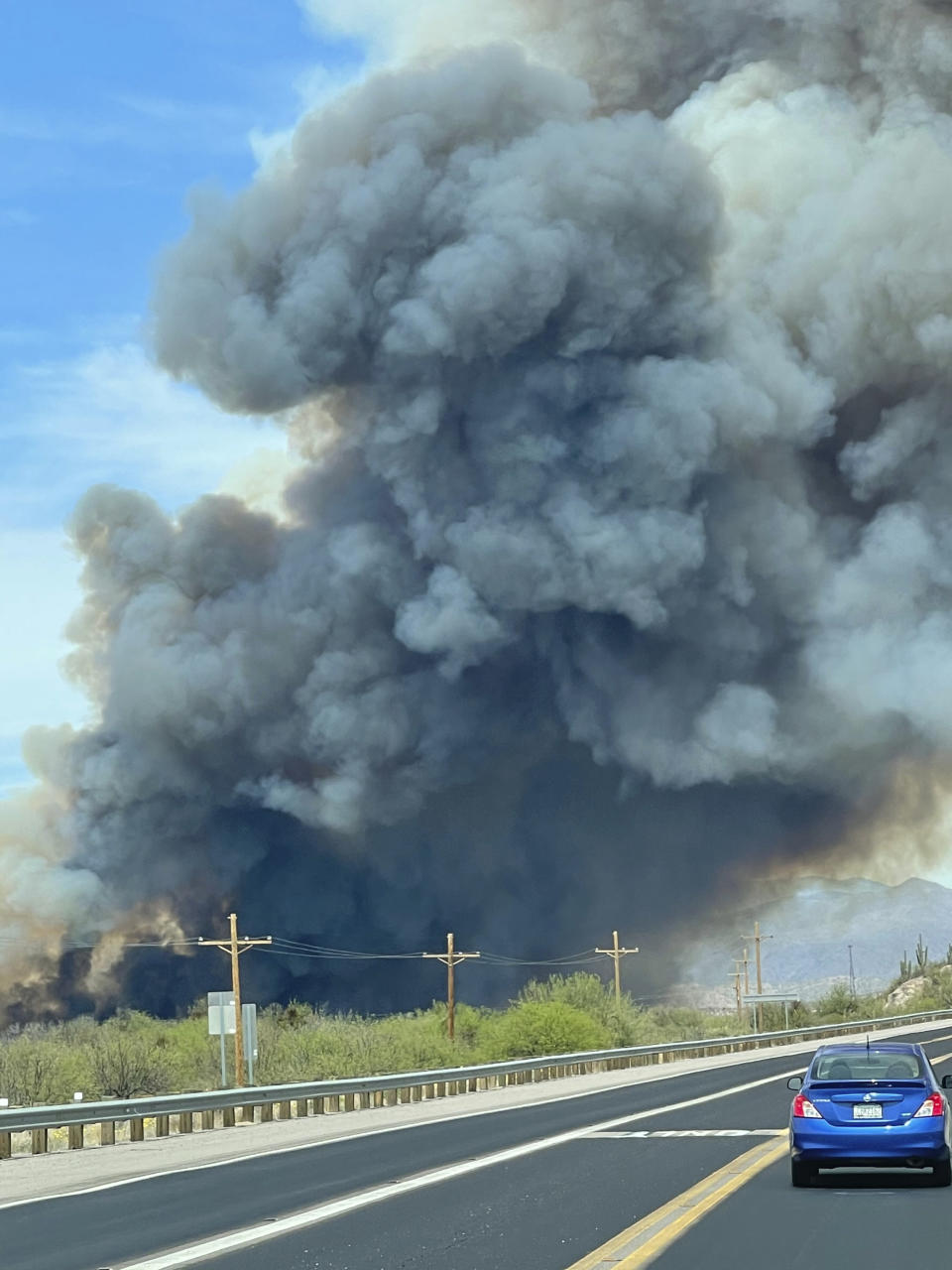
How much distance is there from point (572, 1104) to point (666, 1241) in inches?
808

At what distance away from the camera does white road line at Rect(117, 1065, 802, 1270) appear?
11.7 meters

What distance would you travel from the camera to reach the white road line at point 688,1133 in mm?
22062

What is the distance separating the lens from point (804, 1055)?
2120 inches

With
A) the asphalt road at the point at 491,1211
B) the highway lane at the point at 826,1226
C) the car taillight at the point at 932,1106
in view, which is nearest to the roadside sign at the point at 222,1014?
the asphalt road at the point at 491,1211

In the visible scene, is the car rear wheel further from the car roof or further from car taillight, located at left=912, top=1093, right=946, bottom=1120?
the car roof

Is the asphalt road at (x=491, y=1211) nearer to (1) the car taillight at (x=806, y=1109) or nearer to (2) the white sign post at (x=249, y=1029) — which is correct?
(1) the car taillight at (x=806, y=1109)

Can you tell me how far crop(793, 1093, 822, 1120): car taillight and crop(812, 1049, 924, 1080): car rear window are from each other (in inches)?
15.4

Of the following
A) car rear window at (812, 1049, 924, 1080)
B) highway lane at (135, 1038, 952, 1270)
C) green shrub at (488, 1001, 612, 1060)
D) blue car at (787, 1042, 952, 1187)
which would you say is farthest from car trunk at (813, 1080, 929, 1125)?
green shrub at (488, 1001, 612, 1060)

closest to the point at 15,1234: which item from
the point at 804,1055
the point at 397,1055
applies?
the point at 397,1055

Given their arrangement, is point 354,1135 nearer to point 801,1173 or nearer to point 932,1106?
point 801,1173

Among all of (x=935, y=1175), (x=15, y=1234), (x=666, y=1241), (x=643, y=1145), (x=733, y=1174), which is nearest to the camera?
(x=666, y=1241)

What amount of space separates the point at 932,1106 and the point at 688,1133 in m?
8.25

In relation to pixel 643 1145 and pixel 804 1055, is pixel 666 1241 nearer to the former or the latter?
pixel 643 1145

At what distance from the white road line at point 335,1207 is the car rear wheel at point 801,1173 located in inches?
137
